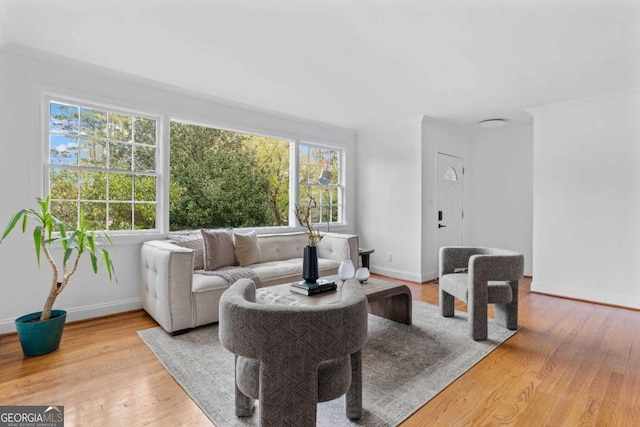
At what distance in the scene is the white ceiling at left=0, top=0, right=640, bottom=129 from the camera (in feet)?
7.00

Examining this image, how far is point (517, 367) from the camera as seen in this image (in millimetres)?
2240

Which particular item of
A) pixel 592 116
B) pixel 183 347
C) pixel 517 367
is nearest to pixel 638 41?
pixel 592 116

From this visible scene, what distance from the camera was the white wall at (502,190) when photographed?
5.12 metres

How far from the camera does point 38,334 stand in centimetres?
235

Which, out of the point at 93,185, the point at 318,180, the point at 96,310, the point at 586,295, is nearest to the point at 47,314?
the point at 96,310

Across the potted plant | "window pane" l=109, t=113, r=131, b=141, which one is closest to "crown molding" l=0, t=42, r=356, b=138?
"window pane" l=109, t=113, r=131, b=141

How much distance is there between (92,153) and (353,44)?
2730 millimetres

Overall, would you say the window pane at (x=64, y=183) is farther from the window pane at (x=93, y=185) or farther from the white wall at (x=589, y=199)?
the white wall at (x=589, y=199)

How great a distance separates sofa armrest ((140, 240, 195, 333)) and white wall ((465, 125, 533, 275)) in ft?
15.6

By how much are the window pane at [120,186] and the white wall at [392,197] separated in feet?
11.3

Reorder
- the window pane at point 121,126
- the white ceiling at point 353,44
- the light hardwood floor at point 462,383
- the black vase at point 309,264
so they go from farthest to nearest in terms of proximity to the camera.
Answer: the window pane at point 121,126 → the black vase at point 309,264 → the white ceiling at point 353,44 → the light hardwood floor at point 462,383

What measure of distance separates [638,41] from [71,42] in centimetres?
445

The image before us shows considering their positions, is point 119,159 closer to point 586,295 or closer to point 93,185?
point 93,185

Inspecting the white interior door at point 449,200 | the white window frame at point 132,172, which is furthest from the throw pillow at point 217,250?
the white interior door at point 449,200
